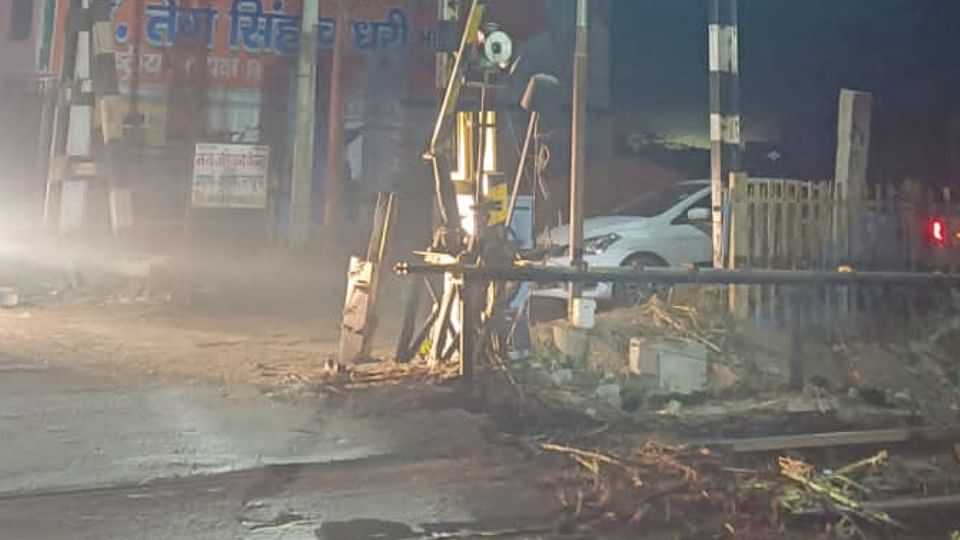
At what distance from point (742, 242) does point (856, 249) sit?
121cm

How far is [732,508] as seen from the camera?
580cm

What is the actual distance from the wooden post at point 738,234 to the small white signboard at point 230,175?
32.1ft

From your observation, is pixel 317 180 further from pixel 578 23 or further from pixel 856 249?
pixel 856 249

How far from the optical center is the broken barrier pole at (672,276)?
786 cm

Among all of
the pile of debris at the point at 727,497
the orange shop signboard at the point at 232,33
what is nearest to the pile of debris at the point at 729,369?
the pile of debris at the point at 727,497

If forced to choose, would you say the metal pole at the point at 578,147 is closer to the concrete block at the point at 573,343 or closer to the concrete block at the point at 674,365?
the concrete block at the point at 573,343

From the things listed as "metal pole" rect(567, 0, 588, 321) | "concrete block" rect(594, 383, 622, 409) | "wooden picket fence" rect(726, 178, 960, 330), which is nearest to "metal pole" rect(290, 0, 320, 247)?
"metal pole" rect(567, 0, 588, 321)

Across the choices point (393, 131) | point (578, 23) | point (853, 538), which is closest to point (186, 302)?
point (393, 131)

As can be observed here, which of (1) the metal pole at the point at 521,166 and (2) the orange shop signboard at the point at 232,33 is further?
(2) the orange shop signboard at the point at 232,33

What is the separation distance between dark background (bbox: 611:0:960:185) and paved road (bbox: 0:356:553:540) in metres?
14.2

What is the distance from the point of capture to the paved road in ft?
18.2

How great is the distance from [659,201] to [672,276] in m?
5.87

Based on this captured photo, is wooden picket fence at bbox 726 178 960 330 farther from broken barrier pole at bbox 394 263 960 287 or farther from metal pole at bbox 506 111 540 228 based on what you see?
metal pole at bbox 506 111 540 228

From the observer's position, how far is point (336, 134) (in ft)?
59.0
